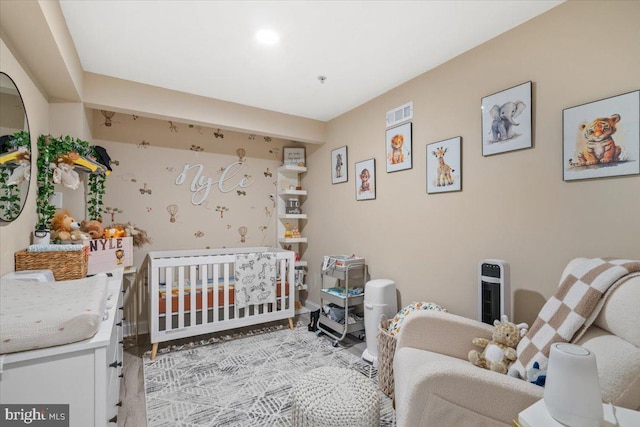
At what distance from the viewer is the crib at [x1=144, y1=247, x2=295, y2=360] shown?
8.59 ft

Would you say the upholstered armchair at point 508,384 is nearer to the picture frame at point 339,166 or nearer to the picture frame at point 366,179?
the picture frame at point 366,179

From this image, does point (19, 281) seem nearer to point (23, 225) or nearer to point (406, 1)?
point (23, 225)

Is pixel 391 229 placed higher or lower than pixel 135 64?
lower

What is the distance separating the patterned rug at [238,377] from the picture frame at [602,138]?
1767mm

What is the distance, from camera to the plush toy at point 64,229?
203cm

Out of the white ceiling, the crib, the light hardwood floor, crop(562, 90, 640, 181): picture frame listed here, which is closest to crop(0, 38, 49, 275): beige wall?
the white ceiling

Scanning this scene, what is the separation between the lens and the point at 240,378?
2246 mm

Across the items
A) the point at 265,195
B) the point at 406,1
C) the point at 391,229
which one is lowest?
the point at 391,229

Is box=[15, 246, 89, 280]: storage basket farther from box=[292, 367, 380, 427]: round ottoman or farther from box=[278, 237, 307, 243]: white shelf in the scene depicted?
box=[278, 237, 307, 243]: white shelf

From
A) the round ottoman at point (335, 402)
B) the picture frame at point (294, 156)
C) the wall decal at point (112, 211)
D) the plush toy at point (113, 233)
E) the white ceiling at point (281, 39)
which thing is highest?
the white ceiling at point (281, 39)

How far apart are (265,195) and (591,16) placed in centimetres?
326

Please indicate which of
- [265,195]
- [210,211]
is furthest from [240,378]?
[265,195]

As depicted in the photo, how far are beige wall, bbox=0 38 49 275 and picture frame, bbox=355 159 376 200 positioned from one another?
100.0 inches

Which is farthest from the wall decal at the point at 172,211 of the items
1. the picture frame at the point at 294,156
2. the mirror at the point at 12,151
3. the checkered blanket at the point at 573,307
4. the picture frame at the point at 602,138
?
the picture frame at the point at 602,138
